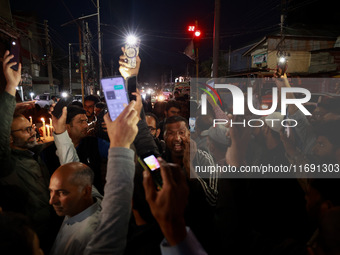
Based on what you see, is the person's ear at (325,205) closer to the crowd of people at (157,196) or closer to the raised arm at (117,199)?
the crowd of people at (157,196)

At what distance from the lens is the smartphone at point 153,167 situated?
1.15 m

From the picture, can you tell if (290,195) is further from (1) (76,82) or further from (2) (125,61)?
(1) (76,82)

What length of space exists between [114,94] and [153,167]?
1006 millimetres

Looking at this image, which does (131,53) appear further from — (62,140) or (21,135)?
(21,135)

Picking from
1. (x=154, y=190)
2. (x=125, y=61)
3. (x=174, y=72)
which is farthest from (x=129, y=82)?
(x=174, y=72)

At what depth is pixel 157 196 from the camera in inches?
40.8

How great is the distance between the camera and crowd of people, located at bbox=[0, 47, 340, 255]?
1.19 meters

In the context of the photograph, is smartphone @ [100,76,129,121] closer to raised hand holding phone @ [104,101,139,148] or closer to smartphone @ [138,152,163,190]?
raised hand holding phone @ [104,101,139,148]

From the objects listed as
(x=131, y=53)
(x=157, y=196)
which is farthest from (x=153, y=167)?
(x=131, y=53)

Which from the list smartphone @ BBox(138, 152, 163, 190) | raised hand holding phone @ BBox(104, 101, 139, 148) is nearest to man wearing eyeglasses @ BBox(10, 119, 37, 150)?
raised hand holding phone @ BBox(104, 101, 139, 148)

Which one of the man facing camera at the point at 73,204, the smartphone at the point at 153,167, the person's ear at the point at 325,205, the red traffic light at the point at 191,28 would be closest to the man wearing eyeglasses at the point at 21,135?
the man facing camera at the point at 73,204

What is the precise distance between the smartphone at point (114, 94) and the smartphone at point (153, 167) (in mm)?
717

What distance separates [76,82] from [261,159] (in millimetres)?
64122

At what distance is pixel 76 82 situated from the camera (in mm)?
59812
